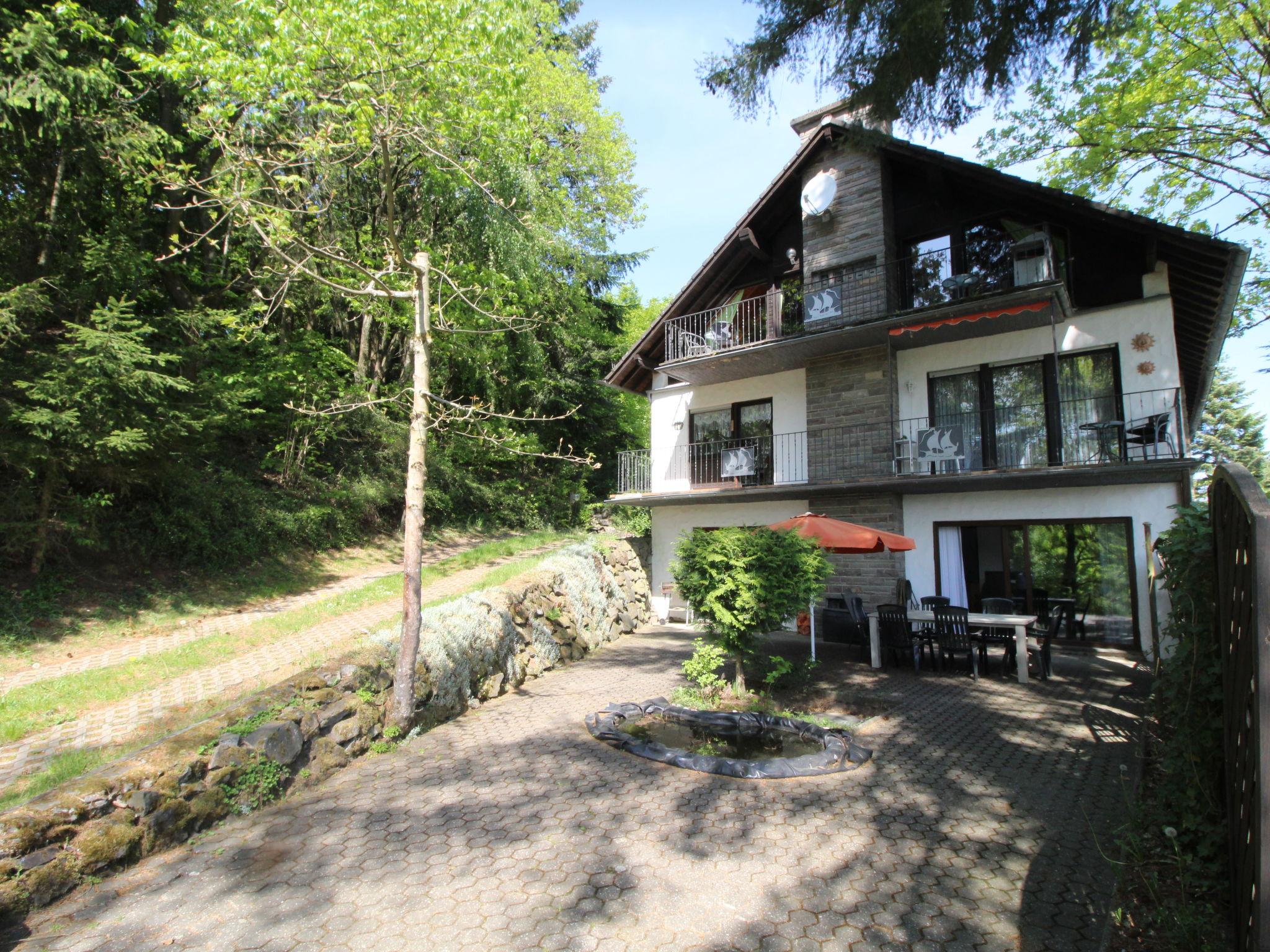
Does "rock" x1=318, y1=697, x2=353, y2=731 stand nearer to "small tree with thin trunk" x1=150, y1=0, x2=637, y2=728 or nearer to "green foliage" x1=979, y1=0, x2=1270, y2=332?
"small tree with thin trunk" x1=150, y1=0, x2=637, y2=728

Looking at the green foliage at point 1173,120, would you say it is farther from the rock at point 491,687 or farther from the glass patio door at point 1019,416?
the rock at point 491,687

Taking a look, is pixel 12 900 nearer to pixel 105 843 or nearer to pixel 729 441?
pixel 105 843

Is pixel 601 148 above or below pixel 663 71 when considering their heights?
above

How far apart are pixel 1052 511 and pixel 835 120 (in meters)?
9.22

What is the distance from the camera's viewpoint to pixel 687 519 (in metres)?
16.2

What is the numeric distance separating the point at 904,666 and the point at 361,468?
45.5ft

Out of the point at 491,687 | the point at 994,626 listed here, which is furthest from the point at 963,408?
the point at 491,687

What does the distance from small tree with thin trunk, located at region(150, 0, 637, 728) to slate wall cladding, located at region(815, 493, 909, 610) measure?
641 cm

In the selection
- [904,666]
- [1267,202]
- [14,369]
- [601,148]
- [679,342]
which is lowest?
[904,666]

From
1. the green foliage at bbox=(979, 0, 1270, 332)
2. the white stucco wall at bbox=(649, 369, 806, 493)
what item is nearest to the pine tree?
the green foliage at bbox=(979, 0, 1270, 332)

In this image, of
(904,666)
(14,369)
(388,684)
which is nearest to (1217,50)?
(904,666)

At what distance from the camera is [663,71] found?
29.1 feet

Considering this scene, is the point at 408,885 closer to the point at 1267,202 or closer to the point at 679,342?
the point at 679,342

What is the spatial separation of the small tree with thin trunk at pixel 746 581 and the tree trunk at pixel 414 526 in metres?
3.24
